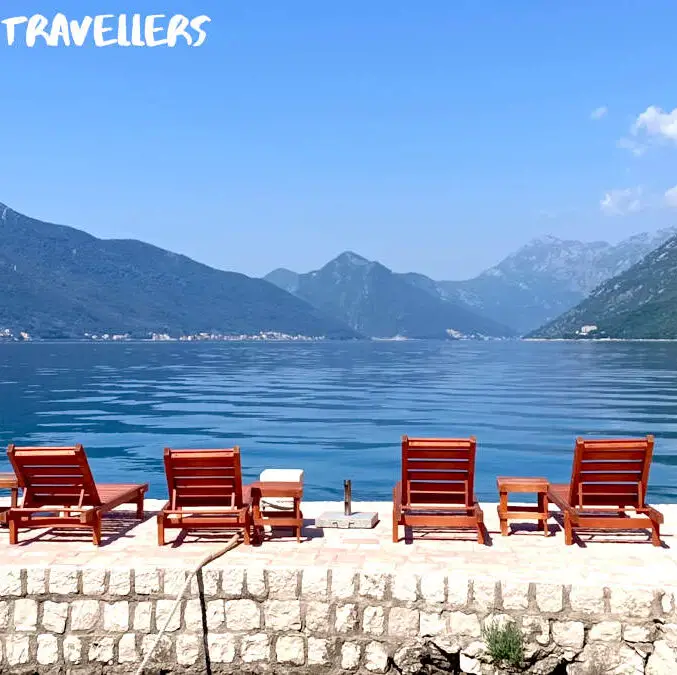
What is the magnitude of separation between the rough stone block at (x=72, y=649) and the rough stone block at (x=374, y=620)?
2.68 m

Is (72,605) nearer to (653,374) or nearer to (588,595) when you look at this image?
(588,595)

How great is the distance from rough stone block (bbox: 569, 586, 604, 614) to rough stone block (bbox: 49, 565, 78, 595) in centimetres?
456

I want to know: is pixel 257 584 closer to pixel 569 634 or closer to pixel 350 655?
pixel 350 655

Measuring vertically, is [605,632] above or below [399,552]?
below

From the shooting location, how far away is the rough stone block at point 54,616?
8.17 m

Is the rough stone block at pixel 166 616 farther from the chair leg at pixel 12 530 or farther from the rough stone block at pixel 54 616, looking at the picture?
the chair leg at pixel 12 530

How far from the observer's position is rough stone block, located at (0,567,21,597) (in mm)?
8211

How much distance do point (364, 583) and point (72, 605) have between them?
275 cm

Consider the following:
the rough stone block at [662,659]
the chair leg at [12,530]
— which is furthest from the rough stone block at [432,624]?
the chair leg at [12,530]

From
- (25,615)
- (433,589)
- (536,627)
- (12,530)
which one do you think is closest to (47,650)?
(25,615)

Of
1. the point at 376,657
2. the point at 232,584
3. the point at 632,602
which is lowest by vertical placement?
the point at 376,657

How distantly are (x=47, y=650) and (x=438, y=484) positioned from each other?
14.1 feet

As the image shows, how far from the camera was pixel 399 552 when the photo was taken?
9000 mm

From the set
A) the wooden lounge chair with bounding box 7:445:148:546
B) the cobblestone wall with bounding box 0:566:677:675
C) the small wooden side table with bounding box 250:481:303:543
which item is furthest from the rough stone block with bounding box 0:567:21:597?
the small wooden side table with bounding box 250:481:303:543
